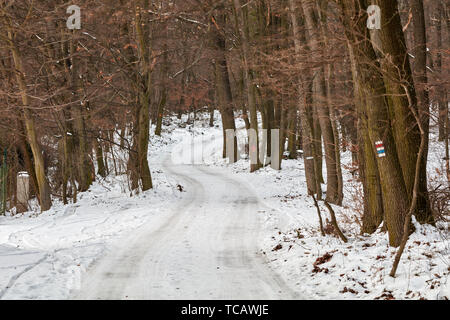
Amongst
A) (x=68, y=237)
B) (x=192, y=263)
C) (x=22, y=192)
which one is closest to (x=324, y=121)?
(x=192, y=263)

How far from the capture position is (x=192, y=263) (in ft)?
26.1

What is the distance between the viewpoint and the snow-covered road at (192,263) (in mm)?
6340

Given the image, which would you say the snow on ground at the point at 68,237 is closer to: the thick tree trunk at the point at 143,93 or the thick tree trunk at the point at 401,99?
the thick tree trunk at the point at 143,93

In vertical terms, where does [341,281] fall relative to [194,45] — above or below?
below

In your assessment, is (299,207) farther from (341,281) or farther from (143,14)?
(143,14)

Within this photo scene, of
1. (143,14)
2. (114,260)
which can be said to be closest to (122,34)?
(143,14)

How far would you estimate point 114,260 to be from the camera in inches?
322

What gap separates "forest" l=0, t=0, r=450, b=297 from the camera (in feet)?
24.0

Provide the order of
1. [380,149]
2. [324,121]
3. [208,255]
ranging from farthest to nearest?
[324,121] < [208,255] < [380,149]

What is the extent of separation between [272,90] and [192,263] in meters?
12.8

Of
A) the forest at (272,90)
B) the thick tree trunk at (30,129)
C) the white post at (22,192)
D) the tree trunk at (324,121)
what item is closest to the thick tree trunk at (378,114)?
the forest at (272,90)

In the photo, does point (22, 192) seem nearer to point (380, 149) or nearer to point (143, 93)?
point (143, 93)
